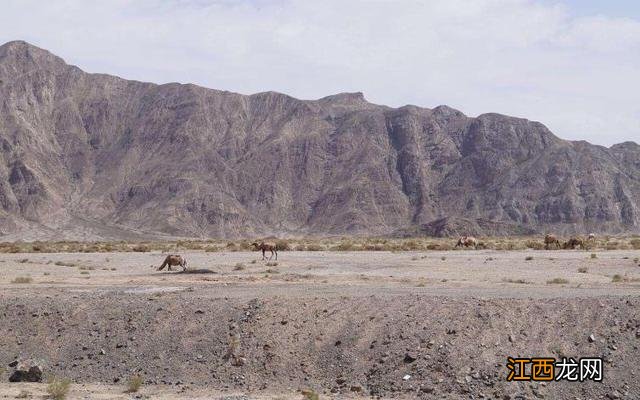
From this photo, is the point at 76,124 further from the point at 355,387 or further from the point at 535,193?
the point at 355,387

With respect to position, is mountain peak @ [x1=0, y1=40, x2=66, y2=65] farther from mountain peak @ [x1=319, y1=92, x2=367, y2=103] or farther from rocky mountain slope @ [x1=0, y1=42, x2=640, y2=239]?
mountain peak @ [x1=319, y1=92, x2=367, y2=103]

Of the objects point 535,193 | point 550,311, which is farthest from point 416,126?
point 550,311

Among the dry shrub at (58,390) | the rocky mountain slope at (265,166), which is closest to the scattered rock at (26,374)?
the dry shrub at (58,390)

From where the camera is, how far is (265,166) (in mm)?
143125

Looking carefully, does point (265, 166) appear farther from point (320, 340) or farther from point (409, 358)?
point (409, 358)

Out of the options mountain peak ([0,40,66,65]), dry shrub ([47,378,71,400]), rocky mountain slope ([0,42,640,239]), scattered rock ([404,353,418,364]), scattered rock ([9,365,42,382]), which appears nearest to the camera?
dry shrub ([47,378,71,400])

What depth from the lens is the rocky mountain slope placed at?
128500 mm

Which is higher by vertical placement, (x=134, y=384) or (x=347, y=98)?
(x=347, y=98)

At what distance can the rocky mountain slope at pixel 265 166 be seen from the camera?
128500mm

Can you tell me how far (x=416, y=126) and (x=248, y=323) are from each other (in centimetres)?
13787

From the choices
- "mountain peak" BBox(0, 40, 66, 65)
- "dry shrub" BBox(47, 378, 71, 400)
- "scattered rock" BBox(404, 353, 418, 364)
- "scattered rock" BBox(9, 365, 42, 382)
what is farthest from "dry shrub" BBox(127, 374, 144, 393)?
"mountain peak" BBox(0, 40, 66, 65)

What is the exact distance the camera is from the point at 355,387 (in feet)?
54.3

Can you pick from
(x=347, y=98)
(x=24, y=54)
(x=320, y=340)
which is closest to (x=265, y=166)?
A: (x=347, y=98)

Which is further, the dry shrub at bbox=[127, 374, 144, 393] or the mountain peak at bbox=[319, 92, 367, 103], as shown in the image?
the mountain peak at bbox=[319, 92, 367, 103]
